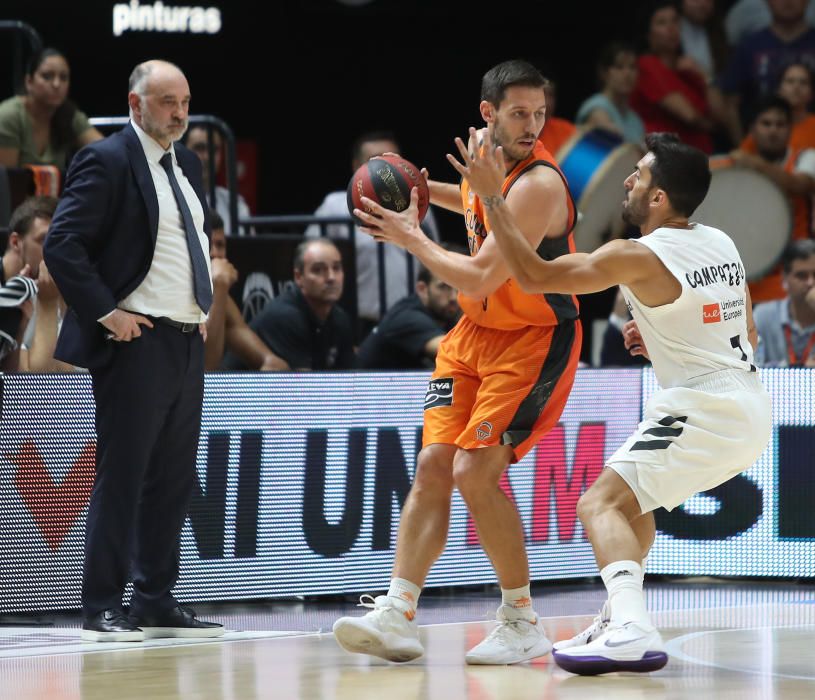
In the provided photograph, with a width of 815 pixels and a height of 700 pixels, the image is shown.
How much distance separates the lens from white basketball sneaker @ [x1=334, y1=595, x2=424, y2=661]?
17.6 ft

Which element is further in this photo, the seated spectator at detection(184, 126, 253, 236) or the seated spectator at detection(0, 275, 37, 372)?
the seated spectator at detection(184, 126, 253, 236)

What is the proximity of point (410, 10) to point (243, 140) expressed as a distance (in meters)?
1.92

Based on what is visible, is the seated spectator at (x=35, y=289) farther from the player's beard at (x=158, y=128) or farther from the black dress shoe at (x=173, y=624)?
the black dress shoe at (x=173, y=624)

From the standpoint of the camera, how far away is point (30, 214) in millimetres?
7645


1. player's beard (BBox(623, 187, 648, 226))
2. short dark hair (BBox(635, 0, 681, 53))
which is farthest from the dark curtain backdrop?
player's beard (BBox(623, 187, 648, 226))

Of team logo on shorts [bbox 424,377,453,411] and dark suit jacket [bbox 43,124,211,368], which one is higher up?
dark suit jacket [bbox 43,124,211,368]

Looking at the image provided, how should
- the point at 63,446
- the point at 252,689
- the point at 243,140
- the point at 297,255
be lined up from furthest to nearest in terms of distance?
the point at 243,140 → the point at 297,255 → the point at 63,446 → the point at 252,689

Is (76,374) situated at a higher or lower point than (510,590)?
higher

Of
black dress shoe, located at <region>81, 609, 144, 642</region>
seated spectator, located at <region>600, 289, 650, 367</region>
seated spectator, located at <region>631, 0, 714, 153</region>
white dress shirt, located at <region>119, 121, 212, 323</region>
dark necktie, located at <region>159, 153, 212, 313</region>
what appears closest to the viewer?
black dress shoe, located at <region>81, 609, 144, 642</region>

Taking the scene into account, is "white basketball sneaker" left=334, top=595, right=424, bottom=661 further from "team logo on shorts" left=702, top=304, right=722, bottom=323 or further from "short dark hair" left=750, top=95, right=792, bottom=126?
"short dark hair" left=750, top=95, right=792, bottom=126

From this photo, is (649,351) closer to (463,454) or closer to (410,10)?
(463,454)

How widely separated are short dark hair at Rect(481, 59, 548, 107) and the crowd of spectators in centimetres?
74

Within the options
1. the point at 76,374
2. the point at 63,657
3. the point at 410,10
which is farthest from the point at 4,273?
the point at 410,10

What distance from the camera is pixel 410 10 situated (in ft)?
45.5
